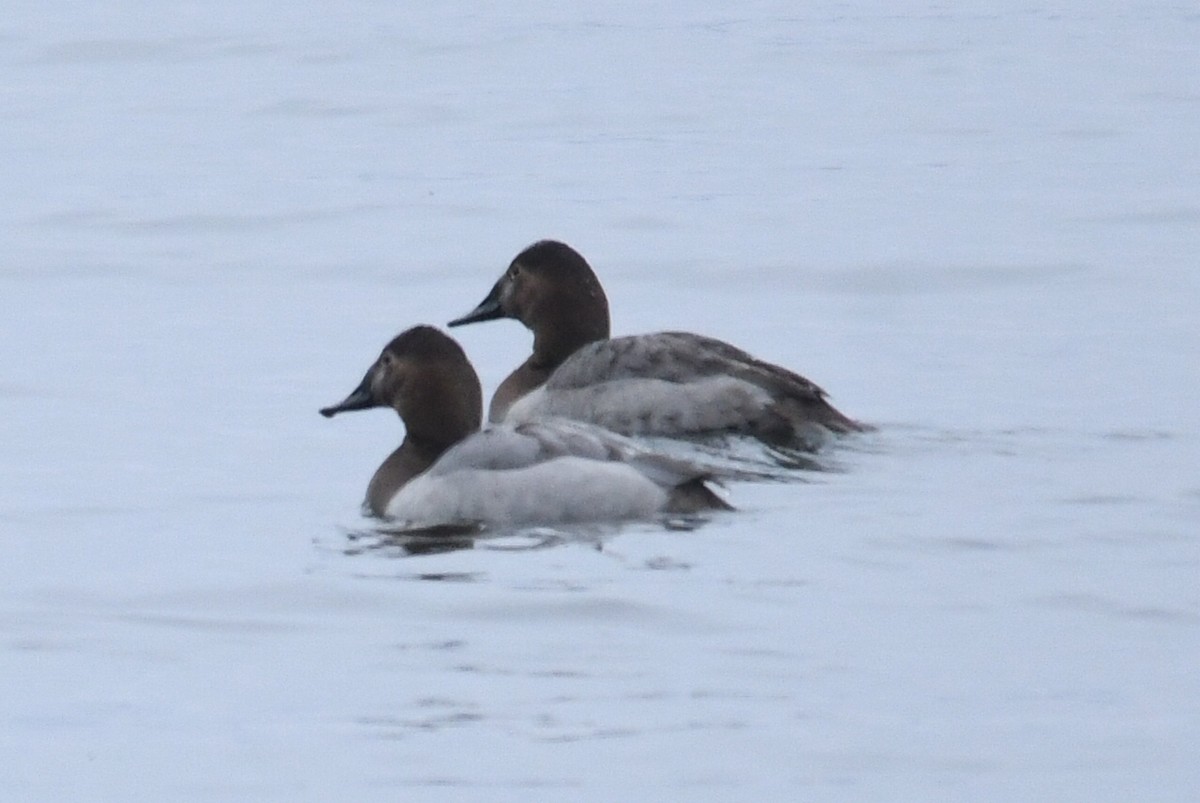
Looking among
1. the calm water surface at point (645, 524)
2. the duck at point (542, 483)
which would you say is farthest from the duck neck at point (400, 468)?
the calm water surface at point (645, 524)

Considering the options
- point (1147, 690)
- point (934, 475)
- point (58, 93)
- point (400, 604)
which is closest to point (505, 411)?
point (934, 475)

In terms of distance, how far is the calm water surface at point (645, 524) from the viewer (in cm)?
791

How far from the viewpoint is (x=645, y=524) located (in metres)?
10.5

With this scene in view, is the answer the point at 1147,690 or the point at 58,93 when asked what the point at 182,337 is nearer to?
the point at 1147,690

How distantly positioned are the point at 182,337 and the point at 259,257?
3.52 metres

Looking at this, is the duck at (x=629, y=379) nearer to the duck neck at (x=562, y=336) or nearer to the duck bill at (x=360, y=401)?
the duck neck at (x=562, y=336)

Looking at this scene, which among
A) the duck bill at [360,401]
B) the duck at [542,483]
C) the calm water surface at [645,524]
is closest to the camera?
the calm water surface at [645,524]

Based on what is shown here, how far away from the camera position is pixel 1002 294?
55.7 ft

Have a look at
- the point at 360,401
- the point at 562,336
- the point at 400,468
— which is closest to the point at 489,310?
the point at 562,336

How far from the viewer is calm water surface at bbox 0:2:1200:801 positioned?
25.9 ft

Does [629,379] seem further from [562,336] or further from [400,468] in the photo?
[400,468]

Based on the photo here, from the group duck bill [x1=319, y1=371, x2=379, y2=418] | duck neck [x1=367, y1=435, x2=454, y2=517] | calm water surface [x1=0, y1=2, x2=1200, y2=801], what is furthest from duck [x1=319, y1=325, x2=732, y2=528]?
duck bill [x1=319, y1=371, x2=379, y2=418]

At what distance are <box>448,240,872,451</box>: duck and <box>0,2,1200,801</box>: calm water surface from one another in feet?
1.43

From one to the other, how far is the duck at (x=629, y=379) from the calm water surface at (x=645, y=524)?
1.43ft
